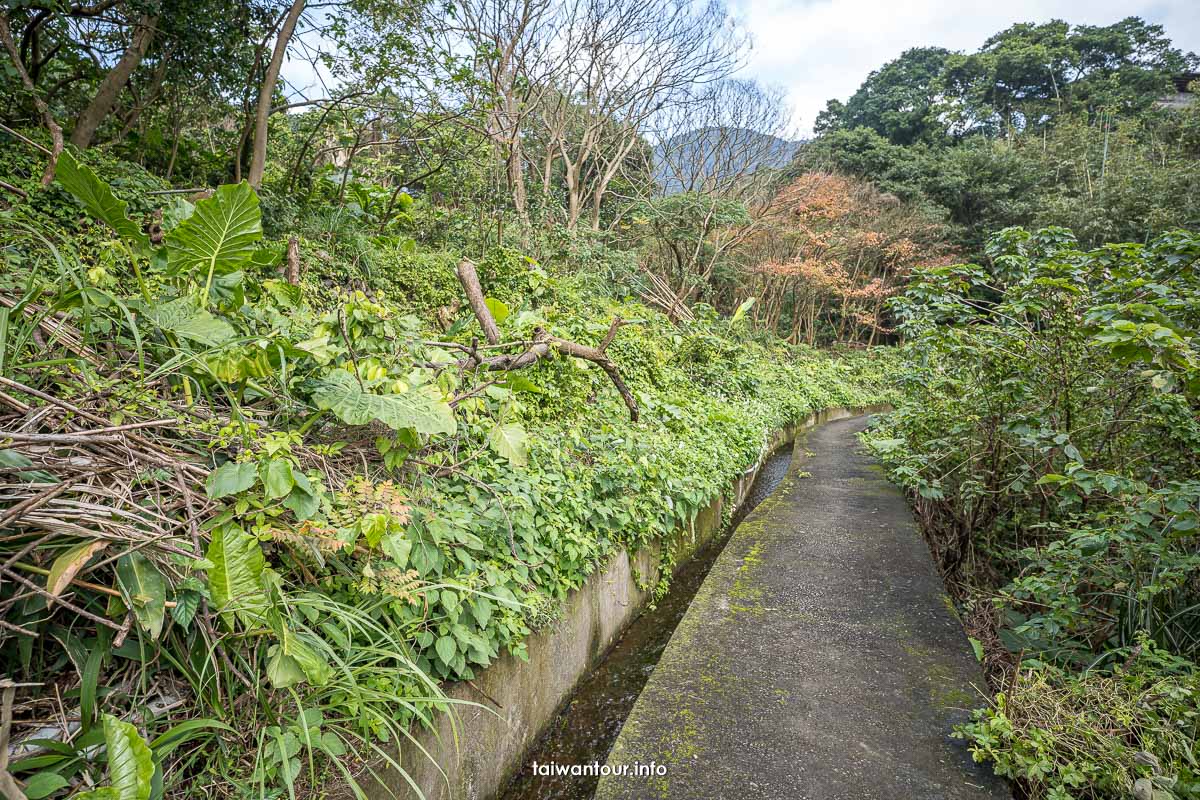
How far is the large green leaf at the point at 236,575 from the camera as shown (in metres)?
1.28

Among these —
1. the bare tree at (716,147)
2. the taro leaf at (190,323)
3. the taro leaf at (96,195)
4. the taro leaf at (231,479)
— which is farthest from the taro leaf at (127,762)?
the bare tree at (716,147)

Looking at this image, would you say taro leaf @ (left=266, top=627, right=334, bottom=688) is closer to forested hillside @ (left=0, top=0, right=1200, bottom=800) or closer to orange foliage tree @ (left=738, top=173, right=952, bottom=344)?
forested hillside @ (left=0, top=0, right=1200, bottom=800)

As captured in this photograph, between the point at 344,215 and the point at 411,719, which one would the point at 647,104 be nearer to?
the point at 344,215

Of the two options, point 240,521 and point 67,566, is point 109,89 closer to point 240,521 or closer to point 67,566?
point 240,521

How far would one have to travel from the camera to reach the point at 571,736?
7.83 ft

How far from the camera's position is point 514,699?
2.11m

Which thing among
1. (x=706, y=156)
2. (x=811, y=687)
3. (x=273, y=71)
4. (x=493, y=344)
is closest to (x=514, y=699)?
(x=811, y=687)

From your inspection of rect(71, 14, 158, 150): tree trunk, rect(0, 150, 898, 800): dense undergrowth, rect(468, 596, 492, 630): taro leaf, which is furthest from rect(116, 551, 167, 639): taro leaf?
rect(71, 14, 158, 150): tree trunk

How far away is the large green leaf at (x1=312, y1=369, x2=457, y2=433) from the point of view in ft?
5.75

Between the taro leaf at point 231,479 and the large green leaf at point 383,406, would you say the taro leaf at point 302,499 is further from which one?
the large green leaf at point 383,406

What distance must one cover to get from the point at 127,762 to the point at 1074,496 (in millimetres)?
3173

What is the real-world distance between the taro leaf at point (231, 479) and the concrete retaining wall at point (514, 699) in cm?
86

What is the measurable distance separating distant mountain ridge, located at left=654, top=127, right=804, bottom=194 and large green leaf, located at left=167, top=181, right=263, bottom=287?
11764 millimetres

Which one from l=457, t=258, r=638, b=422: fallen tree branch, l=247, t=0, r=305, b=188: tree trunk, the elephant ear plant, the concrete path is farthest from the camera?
l=247, t=0, r=305, b=188: tree trunk
